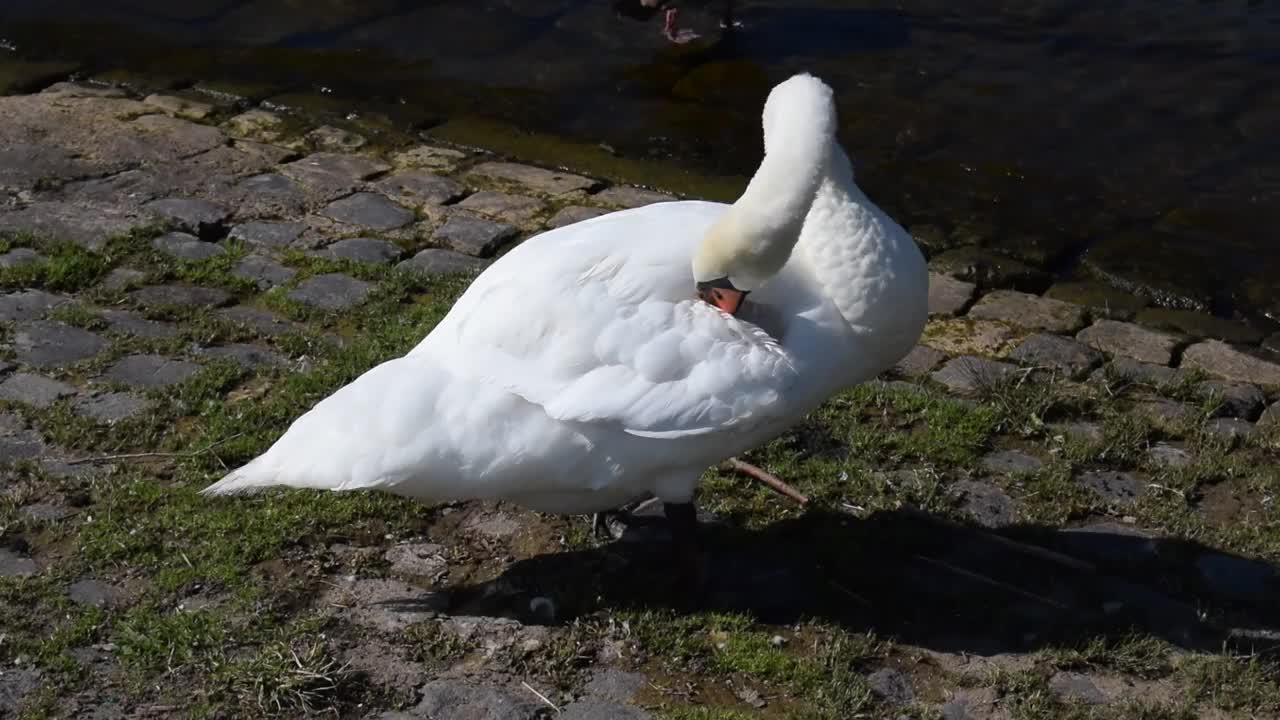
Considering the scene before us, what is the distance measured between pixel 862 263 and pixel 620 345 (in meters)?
0.67

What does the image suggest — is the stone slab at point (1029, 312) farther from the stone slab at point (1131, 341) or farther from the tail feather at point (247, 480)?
the tail feather at point (247, 480)

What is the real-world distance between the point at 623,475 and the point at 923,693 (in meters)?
0.94

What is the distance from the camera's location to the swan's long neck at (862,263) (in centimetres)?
393

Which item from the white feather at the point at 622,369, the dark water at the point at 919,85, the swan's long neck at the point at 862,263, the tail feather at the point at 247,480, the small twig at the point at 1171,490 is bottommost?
the dark water at the point at 919,85

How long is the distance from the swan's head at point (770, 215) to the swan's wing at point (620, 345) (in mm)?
96

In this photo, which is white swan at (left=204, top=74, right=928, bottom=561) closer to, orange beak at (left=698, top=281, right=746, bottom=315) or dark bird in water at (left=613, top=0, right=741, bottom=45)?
orange beak at (left=698, top=281, right=746, bottom=315)

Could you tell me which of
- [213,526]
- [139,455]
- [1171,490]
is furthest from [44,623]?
[1171,490]

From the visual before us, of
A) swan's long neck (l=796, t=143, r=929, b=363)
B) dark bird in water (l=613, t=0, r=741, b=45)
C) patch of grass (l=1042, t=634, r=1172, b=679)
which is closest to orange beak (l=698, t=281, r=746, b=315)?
swan's long neck (l=796, t=143, r=929, b=363)

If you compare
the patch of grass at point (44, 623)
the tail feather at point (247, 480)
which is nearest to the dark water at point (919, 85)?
the tail feather at point (247, 480)

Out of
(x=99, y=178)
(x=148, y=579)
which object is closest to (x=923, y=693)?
(x=148, y=579)

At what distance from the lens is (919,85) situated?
9.65 metres

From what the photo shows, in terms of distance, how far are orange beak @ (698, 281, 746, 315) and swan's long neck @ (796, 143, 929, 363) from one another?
0.24 metres

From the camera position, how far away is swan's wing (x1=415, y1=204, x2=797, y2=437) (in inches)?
150

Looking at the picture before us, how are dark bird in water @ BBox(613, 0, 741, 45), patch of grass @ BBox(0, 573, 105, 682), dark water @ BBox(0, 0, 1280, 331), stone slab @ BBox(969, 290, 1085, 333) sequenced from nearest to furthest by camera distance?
patch of grass @ BBox(0, 573, 105, 682) → stone slab @ BBox(969, 290, 1085, 333) → dark water @ BBox(0, 0, 1280, 331) → dark bird in water @ BBox(613, 0, 741, 45)
